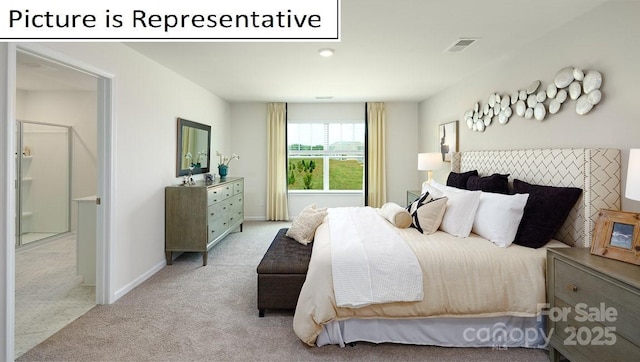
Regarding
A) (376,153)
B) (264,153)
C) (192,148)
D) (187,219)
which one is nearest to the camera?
(187,219)

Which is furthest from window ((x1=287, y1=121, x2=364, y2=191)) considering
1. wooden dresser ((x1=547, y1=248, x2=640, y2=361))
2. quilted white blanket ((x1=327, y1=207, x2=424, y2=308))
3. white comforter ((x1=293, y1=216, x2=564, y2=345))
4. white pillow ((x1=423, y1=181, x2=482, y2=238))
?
wooden dresser ((x1=547, y1=248, x2=640, y2=361))

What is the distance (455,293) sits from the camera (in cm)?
209

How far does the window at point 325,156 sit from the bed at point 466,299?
14.1 feet

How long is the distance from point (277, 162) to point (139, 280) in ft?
11.5

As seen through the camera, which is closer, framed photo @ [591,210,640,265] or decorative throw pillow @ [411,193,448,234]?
framed photo @ [591,210,640,265]

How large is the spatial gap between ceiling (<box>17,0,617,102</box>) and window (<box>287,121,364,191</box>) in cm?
125

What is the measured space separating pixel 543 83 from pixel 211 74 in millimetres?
3639

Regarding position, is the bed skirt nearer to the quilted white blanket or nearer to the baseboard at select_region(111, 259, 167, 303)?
the quilted white blanket

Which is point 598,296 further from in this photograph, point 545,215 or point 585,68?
point 585,68

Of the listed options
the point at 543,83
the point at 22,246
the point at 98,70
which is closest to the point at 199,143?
the point at 98,70

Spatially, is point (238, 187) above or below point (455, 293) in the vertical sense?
above

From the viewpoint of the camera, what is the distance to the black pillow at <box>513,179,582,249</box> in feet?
7.70

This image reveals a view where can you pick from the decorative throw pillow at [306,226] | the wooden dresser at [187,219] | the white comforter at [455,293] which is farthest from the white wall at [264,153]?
the white comforter at [455,293]

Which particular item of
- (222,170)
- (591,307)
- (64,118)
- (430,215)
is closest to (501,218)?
(430,215)
